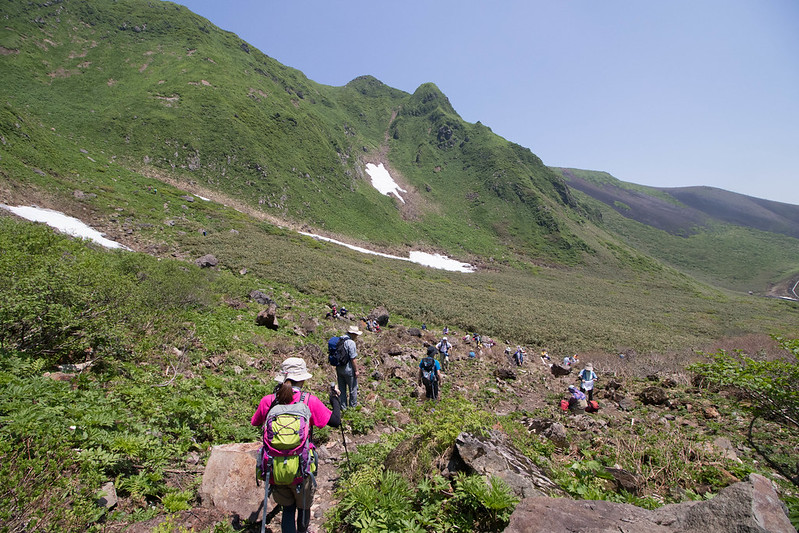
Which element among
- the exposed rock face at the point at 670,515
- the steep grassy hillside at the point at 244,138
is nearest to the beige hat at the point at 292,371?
the exposed rock face at the point at 670,515

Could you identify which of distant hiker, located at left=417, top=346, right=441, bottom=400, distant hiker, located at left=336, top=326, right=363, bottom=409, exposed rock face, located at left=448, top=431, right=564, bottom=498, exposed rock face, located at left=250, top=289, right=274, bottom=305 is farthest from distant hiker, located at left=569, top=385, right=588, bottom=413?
exposed rock face, located at left=250, top=289, right=274, bottom=305

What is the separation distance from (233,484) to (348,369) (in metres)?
3.28

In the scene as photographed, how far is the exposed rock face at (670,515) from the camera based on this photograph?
265 cm

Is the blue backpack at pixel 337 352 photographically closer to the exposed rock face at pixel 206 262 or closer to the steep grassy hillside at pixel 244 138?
the exposed rock face at pixel 206 262

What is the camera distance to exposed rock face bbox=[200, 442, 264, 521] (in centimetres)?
387

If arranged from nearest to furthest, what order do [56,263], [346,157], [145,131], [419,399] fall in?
[56,263]
[419,399]
[145,131]
[346,157]

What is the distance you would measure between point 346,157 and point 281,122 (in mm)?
17092

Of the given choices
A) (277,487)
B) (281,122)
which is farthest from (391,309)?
(281,122)

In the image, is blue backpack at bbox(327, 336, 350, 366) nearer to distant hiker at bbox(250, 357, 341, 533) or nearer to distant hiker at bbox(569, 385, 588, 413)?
distant hiker at bbox(250, 357, 341, 533)

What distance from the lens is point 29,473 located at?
9.51ft

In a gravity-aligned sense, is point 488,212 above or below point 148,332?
above

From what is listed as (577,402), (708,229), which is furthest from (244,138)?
(708,229)

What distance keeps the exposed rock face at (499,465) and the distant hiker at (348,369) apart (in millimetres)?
3158

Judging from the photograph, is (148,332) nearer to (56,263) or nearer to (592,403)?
(56,263)
